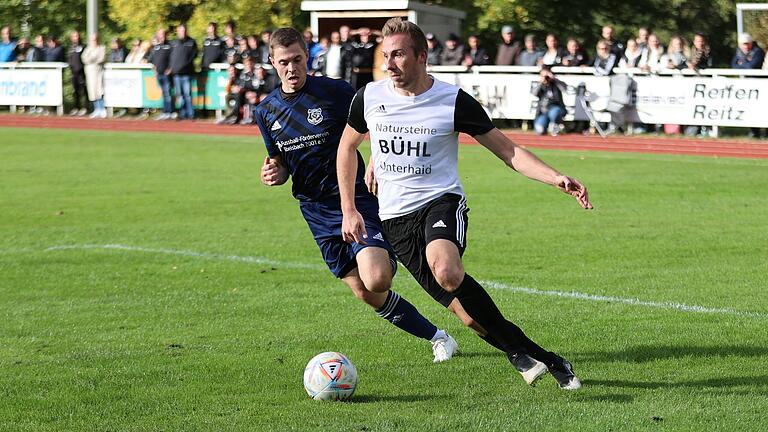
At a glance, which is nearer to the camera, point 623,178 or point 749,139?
point 623,178

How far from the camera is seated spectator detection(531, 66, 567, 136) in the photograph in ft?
76.7

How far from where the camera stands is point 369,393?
6523mm

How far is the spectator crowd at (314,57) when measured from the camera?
23.0 m

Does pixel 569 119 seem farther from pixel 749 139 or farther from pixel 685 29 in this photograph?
pixel 685 29

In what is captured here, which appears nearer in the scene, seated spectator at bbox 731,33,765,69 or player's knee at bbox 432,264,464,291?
player's knee at bbox 432,264,464,291

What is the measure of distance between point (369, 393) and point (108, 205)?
993cm

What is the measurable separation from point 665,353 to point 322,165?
2.37m

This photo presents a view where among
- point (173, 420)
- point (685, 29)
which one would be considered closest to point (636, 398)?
point (173, 420)

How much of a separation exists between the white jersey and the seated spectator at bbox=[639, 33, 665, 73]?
16.9 metres

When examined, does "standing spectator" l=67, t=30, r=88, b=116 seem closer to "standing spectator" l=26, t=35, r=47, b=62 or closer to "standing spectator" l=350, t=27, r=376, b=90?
"standing spectator" l=26, t=35, r=47, b=62

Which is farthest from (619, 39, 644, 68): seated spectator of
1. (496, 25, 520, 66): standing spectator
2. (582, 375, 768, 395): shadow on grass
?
(582, 375, 768, 395): shadow on grass

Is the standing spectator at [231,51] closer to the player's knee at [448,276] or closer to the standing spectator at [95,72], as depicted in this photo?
the standing spectator at [95,72]

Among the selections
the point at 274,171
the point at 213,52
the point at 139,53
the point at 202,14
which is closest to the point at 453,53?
the point at 213,52

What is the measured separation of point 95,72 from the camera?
31.6 metres
